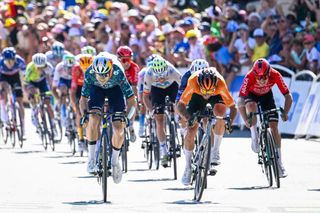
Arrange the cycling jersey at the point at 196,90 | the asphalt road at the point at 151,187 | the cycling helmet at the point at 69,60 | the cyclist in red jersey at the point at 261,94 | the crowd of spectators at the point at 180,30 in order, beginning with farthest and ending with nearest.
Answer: the crowd of spectators at the point at 180,30, the cycling helmet at the point at 69,60, the cyclist in red jersey at the point at 261,94, the cycling jersey at the point at 196,90, the asphalt road at the point at 151,187

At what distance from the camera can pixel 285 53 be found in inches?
992

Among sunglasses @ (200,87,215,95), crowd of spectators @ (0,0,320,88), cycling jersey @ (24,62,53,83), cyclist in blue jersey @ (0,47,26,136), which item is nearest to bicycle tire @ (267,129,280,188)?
sunglasses @ (200,87,215,95)

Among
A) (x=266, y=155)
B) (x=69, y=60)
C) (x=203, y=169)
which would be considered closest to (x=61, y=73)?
(x=69, y=60)

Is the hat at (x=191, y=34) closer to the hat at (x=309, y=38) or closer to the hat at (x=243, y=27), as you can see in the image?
the hat at (x=243, y=27)

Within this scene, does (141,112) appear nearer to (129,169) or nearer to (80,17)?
(129,169)

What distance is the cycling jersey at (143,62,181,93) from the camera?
19.1m

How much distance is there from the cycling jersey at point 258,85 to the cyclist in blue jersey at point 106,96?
180 cm

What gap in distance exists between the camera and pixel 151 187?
16.4m

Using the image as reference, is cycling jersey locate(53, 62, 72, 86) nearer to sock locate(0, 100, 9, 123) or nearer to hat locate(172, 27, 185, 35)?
sock locate(0, 100, 9, 123)

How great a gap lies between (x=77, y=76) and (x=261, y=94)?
5755 mm

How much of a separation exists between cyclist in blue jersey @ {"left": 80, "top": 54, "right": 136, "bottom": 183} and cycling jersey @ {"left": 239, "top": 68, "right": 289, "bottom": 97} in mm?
1796

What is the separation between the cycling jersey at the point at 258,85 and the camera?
53.9 ft

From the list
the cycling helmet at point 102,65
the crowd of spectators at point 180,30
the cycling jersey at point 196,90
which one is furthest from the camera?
the crowd of spectators at point 180,30

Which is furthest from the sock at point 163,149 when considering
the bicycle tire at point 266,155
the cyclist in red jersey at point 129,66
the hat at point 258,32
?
the hat at point 258,32
